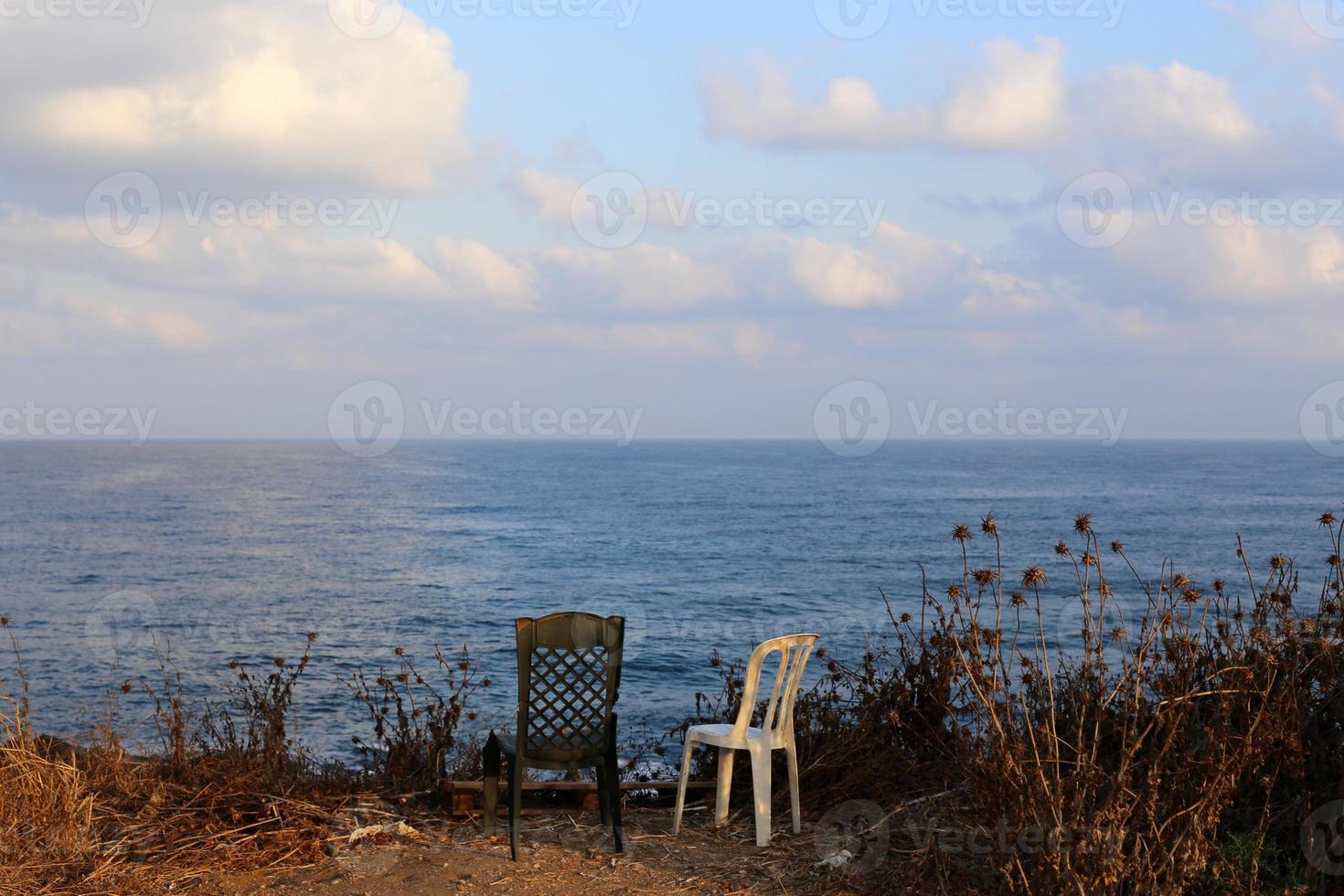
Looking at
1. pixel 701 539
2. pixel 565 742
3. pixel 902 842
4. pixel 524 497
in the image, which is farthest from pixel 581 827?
pixel 524 497

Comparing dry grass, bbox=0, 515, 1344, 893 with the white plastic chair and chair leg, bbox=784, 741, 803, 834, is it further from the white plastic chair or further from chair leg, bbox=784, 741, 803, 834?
the white plastic chair

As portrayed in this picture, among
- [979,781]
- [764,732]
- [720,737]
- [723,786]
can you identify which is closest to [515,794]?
[720,737]

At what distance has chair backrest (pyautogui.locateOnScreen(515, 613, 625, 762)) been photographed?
6188mm

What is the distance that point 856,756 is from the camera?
7.53m

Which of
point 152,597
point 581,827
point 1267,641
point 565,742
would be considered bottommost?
point 152,597

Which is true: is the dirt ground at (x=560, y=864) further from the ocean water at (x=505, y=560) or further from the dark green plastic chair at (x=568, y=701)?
the ocean water at (x=505, y=560)

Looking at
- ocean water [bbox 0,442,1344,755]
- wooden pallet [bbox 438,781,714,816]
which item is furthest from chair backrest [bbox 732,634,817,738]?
ocean water [bbox 0,442,1344,755]

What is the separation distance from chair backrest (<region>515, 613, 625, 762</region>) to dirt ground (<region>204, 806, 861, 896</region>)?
0.61 metres

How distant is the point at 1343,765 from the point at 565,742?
158 inches

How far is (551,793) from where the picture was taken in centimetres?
718

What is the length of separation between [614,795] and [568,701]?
60 centimetres

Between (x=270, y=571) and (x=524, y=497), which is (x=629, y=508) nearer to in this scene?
(x=524, y=497)

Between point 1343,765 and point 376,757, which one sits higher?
point 1343,765

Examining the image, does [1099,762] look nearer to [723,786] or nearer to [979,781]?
[979,781]
